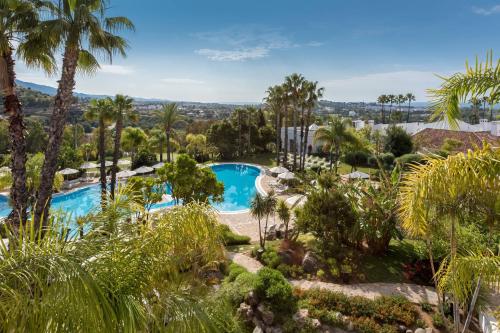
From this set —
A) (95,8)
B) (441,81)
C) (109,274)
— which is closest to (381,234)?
(441,81)

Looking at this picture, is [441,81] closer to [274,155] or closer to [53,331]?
[53,331]

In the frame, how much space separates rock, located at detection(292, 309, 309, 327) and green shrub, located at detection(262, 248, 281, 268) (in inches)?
146

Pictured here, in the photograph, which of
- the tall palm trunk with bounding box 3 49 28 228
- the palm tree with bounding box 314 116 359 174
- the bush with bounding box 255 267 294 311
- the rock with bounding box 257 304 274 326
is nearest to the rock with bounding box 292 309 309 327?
the bush with bounding box 255 267 294 311

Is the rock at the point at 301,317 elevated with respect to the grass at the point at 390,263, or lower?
lower

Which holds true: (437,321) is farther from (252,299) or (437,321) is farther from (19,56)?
(19,56)

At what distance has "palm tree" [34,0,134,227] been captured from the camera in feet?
32.0

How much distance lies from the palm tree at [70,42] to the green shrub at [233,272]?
7031mm

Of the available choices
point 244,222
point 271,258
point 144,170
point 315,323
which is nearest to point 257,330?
point 315,323

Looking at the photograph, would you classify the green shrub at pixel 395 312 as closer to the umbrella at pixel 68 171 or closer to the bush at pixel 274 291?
the bush at pixel 274 291

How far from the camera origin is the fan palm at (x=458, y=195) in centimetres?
382

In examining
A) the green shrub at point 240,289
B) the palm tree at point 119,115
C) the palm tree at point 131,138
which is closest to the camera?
the green shrub at point 240,289

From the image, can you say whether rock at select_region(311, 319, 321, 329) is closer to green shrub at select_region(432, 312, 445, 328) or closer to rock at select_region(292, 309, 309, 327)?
rock at select_region(292, 309, 309, 327)

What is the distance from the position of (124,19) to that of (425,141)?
3847cm

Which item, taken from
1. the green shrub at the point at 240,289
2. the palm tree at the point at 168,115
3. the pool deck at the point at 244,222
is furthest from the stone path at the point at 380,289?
the palm tree at the point at 168,115
